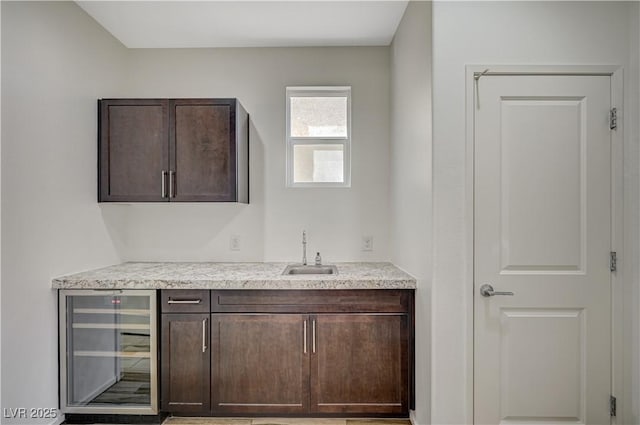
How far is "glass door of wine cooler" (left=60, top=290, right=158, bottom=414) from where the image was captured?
2346 mm

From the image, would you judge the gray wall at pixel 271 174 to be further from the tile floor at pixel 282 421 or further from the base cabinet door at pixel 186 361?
the tile floor at pixel 282 421

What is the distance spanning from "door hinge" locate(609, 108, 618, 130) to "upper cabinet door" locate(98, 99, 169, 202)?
8.94 ft

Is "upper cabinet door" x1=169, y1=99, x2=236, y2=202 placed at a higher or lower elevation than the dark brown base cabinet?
higher

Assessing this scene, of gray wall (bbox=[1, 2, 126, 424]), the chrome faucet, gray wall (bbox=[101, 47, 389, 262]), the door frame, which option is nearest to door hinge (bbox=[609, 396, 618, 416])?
the door frame

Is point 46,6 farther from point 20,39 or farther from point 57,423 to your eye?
point 57,423

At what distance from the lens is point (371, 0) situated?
242 centimetres

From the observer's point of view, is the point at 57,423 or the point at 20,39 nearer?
the point at 20,39

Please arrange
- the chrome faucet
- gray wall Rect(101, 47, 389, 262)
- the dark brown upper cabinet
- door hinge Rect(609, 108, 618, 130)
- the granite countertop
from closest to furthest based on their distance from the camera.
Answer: door hinge Rect(609, 108, 618, 130)
the granite countertop
the dark brown upper cabinet
the chrome faucet
gray wall Rect(101, 47, 389, 262)

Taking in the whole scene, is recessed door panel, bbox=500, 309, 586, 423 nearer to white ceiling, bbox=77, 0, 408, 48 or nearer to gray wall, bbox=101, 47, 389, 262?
gray wall, bbox=101, 47, 389, 262

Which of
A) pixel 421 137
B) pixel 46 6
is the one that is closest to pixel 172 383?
pixel 421 137

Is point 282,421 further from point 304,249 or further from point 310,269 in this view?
point 304,249

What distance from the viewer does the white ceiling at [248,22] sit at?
8.16 ft

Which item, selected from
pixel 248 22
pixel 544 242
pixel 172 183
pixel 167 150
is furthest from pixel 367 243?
pixel 248 22

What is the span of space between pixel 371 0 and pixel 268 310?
210cm
